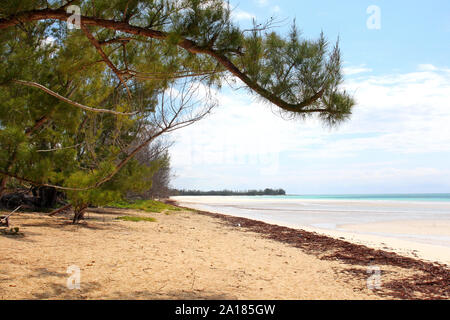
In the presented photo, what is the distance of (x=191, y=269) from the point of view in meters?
4.82

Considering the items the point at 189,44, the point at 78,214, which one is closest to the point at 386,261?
the point at 189,44

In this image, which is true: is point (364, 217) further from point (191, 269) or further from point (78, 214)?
point (191, 269)

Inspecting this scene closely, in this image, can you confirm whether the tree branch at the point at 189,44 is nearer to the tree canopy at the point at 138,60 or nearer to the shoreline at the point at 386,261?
the tree canopy at the point at 138,60

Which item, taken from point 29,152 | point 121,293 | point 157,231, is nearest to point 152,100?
point 157,231

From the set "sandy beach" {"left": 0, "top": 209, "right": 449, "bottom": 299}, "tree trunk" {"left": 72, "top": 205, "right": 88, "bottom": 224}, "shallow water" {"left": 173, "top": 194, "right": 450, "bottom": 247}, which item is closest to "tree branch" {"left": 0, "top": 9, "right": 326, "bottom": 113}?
"sandy beach" {"left": 0, "top": 209, "right": 449, "bottom": 299}

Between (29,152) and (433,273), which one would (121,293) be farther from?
(433,273)

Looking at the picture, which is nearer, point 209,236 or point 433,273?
point 433,273

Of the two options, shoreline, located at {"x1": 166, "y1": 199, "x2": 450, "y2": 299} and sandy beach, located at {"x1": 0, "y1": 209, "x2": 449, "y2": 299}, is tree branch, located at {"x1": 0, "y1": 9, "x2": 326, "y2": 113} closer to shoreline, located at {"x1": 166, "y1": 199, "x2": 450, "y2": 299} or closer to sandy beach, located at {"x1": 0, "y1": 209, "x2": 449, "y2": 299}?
sandy beach, located at {"x1": 0, "y1": 209, "x2": 449, "y2": 299}

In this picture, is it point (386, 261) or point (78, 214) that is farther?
point (78, 214)

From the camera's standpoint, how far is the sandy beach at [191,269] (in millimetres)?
3822

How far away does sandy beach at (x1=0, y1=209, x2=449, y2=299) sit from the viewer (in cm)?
382

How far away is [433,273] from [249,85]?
381 cm

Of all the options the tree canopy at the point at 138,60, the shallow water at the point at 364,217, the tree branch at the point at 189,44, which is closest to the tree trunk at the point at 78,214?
the tree canopy at the point at 138,60
